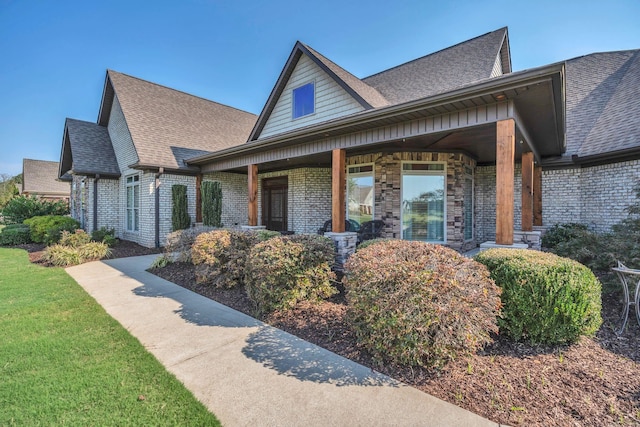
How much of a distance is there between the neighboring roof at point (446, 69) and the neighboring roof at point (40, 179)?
108 ft

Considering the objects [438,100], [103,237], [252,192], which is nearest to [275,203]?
[252,192]

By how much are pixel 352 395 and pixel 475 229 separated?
9066 mm

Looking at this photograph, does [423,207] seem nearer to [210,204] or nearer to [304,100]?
[304,100]

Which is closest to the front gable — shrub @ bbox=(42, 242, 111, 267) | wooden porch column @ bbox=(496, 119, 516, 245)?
wooden porch column @ bbox=(496, 119, 516, 245)

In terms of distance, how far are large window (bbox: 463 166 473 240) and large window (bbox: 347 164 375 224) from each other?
2792 mm

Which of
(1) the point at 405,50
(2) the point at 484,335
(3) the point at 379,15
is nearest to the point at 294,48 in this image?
(3) the point at 379,15

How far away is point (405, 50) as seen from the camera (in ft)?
42.9

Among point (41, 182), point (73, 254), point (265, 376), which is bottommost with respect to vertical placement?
point (265, 376)

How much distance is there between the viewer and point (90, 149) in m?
12.6

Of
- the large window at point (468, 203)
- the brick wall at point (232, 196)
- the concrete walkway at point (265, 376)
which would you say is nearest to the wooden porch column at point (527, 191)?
the large window at point (468, 203)

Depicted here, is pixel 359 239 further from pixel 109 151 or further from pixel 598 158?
pixel 109 151

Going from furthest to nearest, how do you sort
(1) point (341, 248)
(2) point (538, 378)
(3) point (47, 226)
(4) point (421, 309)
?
(3) point (47, 226)
(1) point (341, 248)
(4) point (421, 309)
(2) point (538, 378)

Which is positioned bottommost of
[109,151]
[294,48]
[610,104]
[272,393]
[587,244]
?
[272,393]

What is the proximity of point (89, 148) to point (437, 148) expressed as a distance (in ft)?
Answer: 45.6
